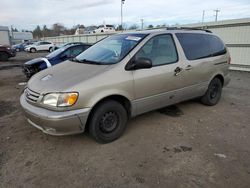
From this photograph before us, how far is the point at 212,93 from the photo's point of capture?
5.19 m

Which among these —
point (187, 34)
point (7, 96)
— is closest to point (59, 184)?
point (187, 34)

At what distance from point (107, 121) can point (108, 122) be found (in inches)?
1.3

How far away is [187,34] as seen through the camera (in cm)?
445

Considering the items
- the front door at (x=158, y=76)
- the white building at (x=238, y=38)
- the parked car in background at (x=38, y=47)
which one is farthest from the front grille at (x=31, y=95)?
the parked car in background at (x=38, y=47)

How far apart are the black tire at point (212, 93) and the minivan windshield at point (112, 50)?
2.31 m

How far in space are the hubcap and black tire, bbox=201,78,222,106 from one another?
2.64 metres

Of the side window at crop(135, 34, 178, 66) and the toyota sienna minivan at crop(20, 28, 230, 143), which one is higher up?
the side window at crop(135, 34, 178, 66)

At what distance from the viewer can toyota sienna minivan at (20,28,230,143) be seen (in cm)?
299

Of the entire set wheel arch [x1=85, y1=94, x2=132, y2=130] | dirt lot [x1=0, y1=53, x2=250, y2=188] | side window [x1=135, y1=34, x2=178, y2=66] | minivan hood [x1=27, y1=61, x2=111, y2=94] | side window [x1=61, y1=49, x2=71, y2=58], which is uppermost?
side window [x1=135, y1=34, x2=178, y2=66]

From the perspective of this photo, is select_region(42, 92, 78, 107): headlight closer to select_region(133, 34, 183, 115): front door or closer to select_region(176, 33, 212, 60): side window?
select_region(133, 34, 183, 115): front door

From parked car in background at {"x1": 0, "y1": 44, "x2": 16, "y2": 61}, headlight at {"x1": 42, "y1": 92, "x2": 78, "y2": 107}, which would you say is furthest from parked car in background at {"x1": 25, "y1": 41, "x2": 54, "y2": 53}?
headlight at {"x1": 42, "y1": 92, "x2": 78, "y2": 107}

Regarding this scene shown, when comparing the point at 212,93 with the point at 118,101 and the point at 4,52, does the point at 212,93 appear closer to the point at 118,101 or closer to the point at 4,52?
the point at 118,101

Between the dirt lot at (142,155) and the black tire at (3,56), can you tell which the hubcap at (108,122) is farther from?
the black tire at (3,56)

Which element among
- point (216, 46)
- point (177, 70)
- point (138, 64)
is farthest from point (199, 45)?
point (138, 64)
